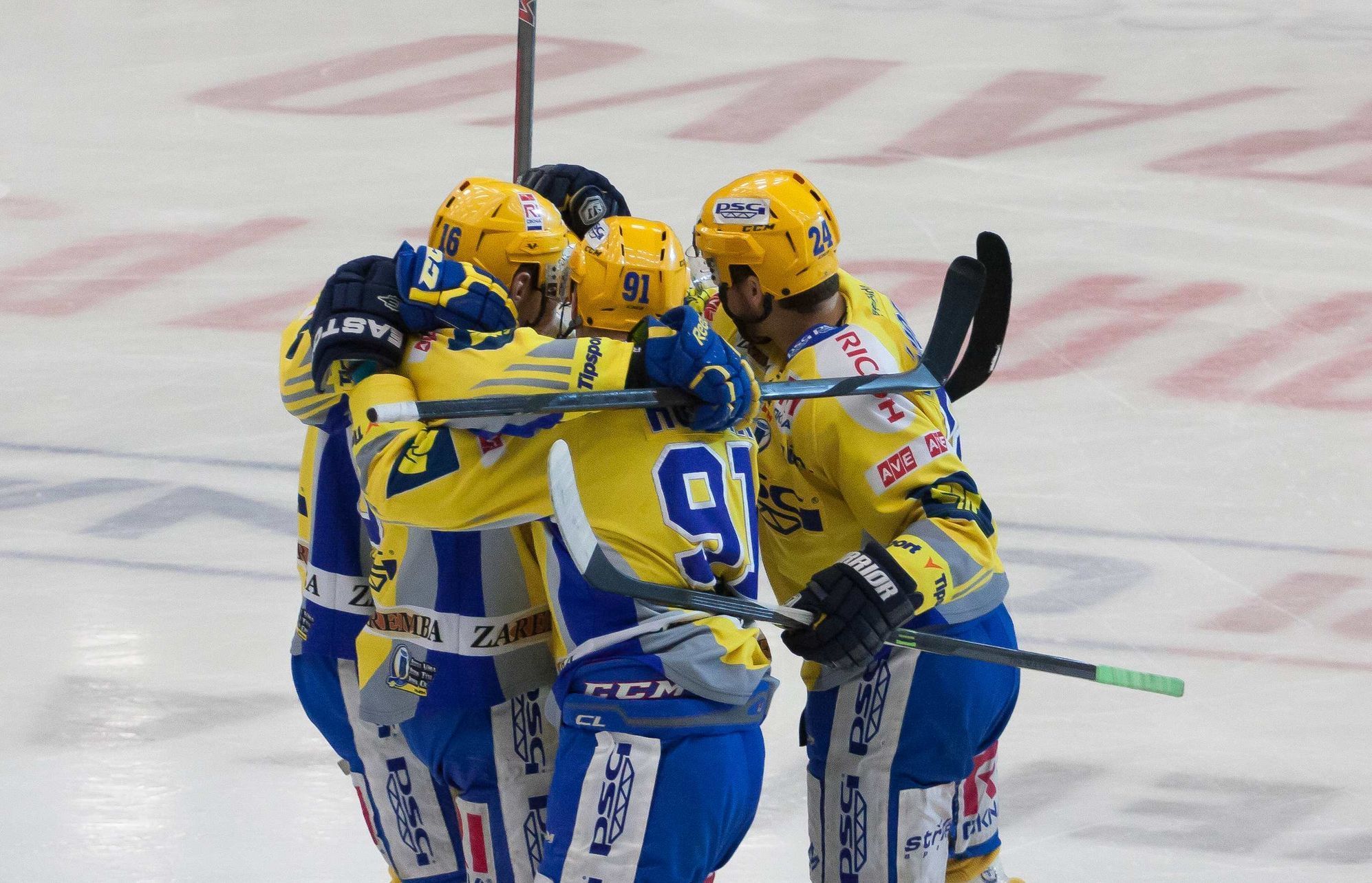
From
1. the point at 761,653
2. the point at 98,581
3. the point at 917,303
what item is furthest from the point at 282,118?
the point at 761,653

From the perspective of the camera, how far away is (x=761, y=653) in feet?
9.81

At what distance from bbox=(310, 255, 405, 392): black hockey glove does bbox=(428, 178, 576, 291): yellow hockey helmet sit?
0.27 meters

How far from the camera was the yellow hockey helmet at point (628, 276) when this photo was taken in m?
3.01

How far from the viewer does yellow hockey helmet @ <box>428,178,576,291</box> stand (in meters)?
3.25

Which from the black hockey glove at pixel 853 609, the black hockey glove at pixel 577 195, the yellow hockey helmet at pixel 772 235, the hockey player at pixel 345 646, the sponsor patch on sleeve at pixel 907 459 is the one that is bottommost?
the hockey player at pixel 345 646

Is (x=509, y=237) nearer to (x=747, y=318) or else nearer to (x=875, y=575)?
(x=747, y=318)

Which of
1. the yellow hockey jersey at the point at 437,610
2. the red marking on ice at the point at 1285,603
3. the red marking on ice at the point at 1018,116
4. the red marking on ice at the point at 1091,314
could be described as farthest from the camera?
the red marking on ice at the point at 1018,116

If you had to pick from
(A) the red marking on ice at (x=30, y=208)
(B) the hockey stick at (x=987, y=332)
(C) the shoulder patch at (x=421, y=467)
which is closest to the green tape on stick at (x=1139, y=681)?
(B) the hockey stick at (x=987, y=332)

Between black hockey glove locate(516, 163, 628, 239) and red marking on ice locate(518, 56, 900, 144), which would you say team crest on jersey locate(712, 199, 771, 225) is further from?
red marking on ice locate(518, 56, 900, 144)

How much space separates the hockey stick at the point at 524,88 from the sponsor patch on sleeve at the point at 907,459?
1579 mm

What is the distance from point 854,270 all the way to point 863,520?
4999 millimetres

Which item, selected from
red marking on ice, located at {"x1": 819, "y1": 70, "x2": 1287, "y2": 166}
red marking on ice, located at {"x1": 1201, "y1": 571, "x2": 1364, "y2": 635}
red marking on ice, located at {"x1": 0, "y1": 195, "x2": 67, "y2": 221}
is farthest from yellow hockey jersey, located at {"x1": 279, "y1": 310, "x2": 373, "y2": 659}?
red marking on ice, located at {"x1": 819, "y1": 70, "x2": 1287, "y2": 166}

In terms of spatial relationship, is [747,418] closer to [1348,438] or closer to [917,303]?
[1348,438]

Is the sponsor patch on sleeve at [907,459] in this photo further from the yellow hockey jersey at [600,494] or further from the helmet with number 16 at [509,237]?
the helmet with number 16 at [509,237]
